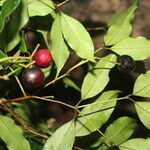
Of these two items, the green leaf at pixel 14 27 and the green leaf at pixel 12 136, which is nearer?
the green leaf at pixel 14 27

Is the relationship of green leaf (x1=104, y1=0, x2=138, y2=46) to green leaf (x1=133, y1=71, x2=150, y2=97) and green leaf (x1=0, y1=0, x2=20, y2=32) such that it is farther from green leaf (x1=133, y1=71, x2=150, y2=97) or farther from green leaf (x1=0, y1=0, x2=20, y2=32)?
green leaf (x1=0, y1=0, x2=20, y2=32)

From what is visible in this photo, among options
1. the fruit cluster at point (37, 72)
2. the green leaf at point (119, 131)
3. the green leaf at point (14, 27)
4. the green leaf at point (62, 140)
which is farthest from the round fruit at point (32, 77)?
the green leaf at point (119, 131)

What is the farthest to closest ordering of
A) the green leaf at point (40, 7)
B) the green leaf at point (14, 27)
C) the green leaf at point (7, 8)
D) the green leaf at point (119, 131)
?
the green leaf at point (119, 131) → the green leaf at point (40, 7) → the green leaf at point (14, 27) → the green leaf at point (7, 8)

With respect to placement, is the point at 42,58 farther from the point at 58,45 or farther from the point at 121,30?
the point at 121,30

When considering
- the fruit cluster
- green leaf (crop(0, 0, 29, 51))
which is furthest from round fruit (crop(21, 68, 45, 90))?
green leaf (crop(0, 0, 29, 51))

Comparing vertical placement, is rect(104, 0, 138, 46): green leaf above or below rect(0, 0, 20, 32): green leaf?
below

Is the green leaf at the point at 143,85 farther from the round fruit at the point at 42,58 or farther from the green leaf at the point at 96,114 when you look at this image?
the round fruit at the point at 42,58

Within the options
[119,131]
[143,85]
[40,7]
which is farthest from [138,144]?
[40,7]

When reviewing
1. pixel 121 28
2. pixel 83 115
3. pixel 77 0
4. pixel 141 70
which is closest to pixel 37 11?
pixel 121 28
